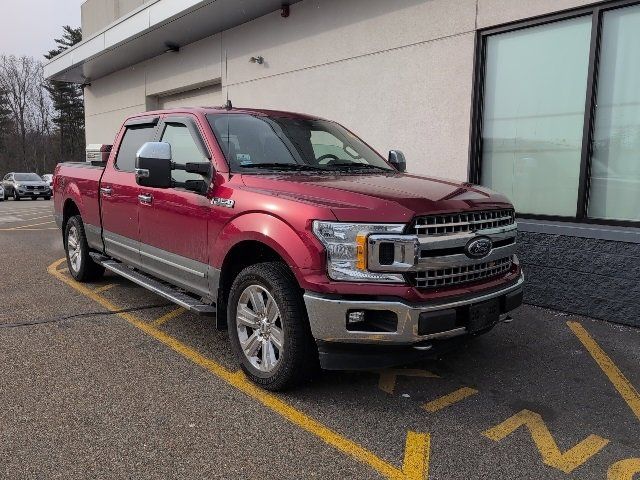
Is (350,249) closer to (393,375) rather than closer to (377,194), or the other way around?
(377,194)

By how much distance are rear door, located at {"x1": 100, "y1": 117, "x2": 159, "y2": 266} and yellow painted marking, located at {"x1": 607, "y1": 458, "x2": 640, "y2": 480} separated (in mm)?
3973

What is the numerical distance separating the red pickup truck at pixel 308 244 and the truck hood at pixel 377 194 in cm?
1

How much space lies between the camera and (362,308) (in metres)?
3.03

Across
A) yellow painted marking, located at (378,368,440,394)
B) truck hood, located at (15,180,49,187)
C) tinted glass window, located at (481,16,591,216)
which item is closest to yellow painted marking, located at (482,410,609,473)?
yellow painted marking, located at (378,368,440,394)

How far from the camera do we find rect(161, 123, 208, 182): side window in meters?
4.22

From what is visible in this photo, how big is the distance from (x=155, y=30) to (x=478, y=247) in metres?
10.9

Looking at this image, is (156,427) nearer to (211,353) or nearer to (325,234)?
(211,353)

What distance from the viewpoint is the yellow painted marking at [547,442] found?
2814mm

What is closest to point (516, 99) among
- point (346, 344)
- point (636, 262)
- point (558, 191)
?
point (558, 191)

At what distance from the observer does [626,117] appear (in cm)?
547

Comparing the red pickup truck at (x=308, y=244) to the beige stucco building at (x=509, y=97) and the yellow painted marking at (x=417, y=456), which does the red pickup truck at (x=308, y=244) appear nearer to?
the yellow painted marking at (x=417, y=456)

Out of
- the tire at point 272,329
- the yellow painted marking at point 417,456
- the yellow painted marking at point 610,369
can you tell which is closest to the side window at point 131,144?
the tire at point 272,329

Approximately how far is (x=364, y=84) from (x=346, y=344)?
595 centimetres

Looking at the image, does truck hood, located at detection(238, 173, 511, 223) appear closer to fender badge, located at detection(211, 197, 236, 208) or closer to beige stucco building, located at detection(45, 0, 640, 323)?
fender badge, located at detection(211, 197, 236, 208)
